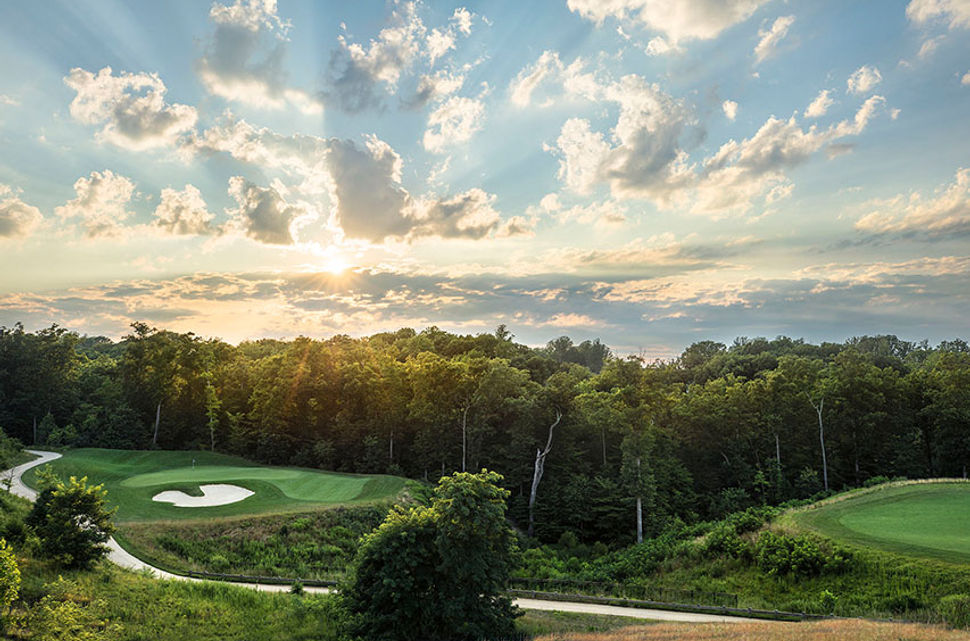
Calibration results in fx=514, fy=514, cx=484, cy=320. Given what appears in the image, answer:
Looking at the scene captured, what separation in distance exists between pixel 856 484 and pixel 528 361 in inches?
1346

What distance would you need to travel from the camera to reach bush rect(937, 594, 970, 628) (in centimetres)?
1476

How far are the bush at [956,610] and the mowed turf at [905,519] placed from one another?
302 centimetres

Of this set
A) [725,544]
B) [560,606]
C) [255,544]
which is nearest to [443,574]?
[560,606]

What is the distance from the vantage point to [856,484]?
46.5 m

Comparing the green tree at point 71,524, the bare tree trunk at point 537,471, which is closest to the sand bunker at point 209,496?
the green tree at point 71,524

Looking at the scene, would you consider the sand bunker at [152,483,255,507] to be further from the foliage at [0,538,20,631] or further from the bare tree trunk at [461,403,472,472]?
the bare tree trunk at [461,403,472,472]

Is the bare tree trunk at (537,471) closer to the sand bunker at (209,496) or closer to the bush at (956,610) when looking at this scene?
the sand bunker at (209,496)

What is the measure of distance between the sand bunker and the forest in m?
14.9

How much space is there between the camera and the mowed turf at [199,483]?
27.0m

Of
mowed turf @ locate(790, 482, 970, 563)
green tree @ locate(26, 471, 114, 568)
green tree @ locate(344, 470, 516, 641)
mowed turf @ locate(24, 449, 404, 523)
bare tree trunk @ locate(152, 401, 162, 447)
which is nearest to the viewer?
green tree @ locate(344, 470, 516, 641)

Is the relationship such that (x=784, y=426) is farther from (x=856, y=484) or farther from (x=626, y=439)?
(x=626, y=439)

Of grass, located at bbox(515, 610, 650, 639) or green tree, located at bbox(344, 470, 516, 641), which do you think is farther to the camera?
grass, located at bbox(515, 610, 650, 639)

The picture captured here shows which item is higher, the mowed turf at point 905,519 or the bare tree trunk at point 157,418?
the bare tree trunk at point 157,418

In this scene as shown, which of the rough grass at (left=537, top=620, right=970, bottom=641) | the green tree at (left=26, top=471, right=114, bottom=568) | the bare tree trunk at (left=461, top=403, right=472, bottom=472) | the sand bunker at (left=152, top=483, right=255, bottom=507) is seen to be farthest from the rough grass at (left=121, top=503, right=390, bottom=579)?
the bare tree trunk at (left=461, top=403, right=472, bottom=472)
